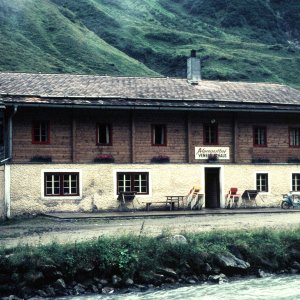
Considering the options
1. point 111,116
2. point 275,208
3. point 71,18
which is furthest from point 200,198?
point 71,18

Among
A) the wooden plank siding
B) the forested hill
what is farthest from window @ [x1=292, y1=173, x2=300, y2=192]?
the forested hill

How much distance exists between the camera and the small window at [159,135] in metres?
29.2

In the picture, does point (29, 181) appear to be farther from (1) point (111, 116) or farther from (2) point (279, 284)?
(2) point (279, 284)

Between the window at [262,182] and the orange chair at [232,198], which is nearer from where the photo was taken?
the orange chair at [232,198]

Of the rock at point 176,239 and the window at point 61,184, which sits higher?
the window at point 61,184

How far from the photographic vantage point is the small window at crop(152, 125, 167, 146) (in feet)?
95.9

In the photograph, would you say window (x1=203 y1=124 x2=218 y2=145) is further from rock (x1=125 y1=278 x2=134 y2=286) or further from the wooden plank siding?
Answer: rock (x1=125 y1=278 x2=134 y2=286)

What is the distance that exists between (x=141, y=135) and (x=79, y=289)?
1475 centimetres

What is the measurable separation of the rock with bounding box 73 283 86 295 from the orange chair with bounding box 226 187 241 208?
16.1m

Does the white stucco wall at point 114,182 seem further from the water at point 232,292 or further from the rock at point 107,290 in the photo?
the water at point 232,292

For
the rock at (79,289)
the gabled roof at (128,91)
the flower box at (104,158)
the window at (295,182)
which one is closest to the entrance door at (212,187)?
the gabled roof at (128,91)

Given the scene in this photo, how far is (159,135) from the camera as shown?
29406 millimetres

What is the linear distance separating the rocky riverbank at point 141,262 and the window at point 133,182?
1106cm

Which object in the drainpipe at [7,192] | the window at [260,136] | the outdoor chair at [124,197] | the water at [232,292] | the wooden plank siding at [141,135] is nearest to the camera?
the water at [232,292]
